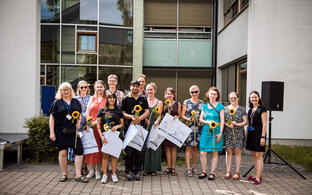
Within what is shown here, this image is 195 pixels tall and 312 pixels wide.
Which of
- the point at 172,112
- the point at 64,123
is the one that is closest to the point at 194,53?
the point at 172,112

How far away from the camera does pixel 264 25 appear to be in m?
9.79

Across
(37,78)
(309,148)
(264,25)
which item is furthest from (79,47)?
(309,148)

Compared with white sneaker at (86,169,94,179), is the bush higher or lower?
higher

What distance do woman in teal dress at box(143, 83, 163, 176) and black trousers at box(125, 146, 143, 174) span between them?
0.29 metres

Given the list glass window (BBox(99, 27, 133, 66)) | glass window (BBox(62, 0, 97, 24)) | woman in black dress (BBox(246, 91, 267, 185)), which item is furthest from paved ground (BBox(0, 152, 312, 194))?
glass window (BBox(62, 0, 97, 24))

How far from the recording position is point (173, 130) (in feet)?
18.6

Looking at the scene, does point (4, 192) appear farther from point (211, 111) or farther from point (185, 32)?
point (185, 32)

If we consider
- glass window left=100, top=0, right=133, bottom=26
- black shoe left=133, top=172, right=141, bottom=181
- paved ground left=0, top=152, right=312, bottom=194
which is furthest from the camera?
glass window left=100, top=0, right=133, bottom=26

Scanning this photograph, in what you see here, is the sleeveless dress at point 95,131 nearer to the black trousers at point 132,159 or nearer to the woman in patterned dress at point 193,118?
the black trousers at point 132,159

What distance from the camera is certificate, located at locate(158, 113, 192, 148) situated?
5.63 m

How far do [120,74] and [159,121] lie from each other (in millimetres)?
8050

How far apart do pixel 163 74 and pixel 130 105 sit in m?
9.20

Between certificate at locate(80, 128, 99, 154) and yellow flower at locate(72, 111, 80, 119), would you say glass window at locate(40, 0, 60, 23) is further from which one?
certificate at locate(80, 128, 99, 154)

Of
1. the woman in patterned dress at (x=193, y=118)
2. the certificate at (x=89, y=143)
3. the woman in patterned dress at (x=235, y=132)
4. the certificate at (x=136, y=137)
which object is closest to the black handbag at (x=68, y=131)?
the certificate at (x=89, y=143)
